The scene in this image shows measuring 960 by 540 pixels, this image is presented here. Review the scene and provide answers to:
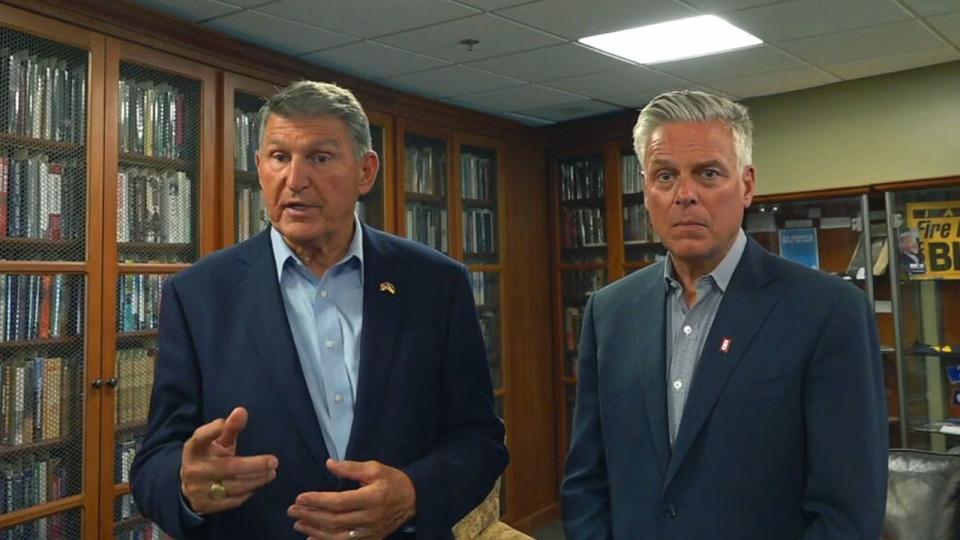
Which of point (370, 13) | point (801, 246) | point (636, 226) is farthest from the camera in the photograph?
point (636, 226)

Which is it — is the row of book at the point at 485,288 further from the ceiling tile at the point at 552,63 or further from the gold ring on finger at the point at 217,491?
the gold ring on finger at the point at 217,491

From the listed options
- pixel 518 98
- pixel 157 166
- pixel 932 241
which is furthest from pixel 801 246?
pixel 157 166

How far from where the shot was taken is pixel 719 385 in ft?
4.12

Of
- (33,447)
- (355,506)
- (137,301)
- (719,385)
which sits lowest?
(33,447)

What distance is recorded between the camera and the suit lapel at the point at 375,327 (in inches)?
49.6

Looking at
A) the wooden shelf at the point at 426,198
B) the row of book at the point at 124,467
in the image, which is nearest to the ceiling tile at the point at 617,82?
the wooden shelf at the point at 426,198

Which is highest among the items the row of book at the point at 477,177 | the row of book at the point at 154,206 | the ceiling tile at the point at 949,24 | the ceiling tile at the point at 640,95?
the ceiling tile at the point at 640,95

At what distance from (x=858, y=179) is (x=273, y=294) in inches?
153

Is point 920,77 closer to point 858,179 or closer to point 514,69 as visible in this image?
point 858,179

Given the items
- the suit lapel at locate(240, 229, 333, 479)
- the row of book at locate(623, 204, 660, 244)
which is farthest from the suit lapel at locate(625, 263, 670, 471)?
the row of book at locate(623, 204, 660, 244)

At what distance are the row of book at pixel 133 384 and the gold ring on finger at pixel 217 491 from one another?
186 cm

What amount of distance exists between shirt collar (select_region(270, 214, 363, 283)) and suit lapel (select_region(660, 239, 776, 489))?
62 cm

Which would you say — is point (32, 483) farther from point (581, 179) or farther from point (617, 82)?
point (581, 179)

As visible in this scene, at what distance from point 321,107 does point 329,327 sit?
1.26ft
